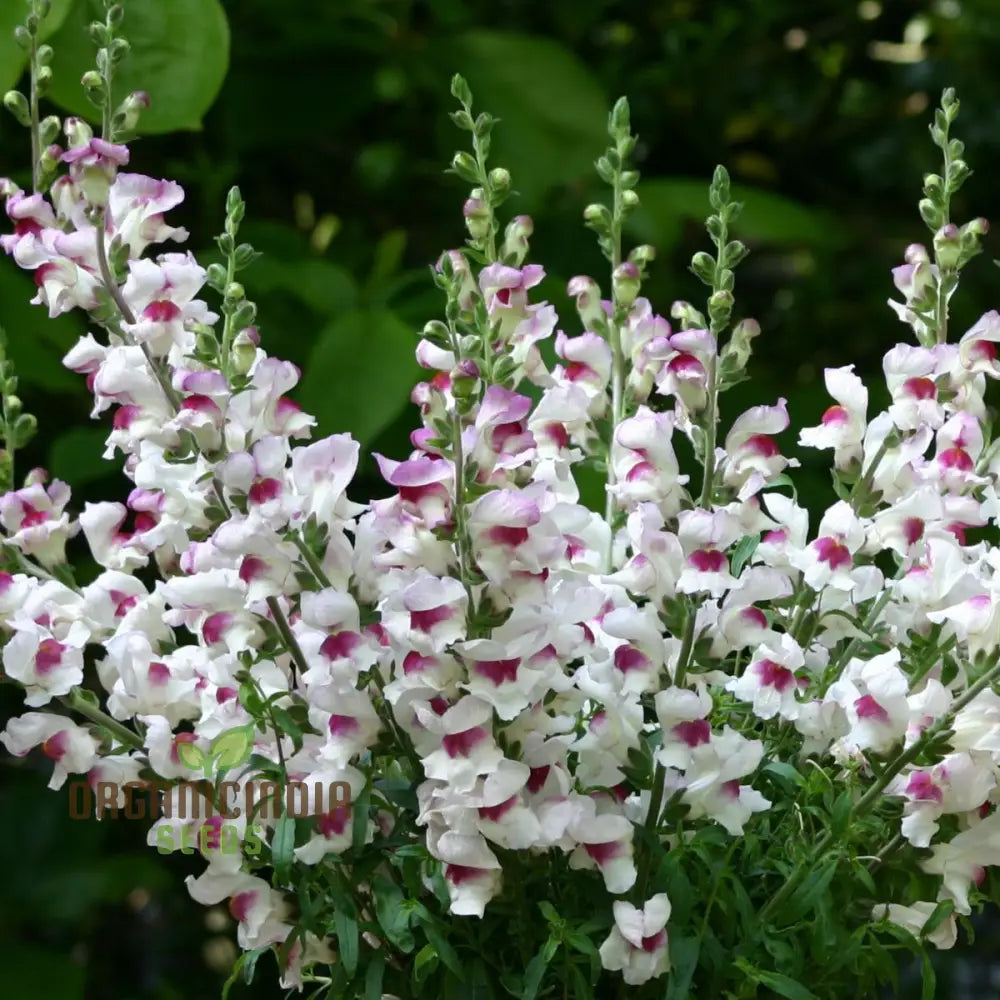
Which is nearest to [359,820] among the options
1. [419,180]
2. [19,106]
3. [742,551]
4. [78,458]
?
[742,551]

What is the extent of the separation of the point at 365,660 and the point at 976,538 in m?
0.58

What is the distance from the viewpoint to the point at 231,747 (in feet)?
1.39

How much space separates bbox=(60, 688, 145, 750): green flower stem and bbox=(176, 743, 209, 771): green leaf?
0.9 inches

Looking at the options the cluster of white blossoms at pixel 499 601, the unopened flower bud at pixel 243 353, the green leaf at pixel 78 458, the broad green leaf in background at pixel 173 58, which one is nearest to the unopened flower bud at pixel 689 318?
the cluster of white blossoms at pixel 499 601

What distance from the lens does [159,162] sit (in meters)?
1.07

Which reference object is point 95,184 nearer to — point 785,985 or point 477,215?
point 477,215

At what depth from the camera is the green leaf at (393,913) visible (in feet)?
1.31

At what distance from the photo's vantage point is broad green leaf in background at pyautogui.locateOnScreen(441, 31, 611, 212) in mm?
934

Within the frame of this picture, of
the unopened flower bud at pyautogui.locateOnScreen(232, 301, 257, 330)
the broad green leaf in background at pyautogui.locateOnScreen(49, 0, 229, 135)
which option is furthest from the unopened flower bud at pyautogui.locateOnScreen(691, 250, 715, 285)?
the broad green leaf in background at pyautogui.locateOnScreen(49, 0, 229, 135)

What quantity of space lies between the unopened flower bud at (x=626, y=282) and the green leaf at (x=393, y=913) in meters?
0.18

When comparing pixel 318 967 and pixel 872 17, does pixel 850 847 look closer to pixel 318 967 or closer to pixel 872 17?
pixel 318 967

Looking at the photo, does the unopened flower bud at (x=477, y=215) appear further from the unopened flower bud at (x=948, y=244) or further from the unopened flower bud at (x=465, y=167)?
the unopened flower bud at (x=948, y=244)

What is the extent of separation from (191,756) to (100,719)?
0.03 metres

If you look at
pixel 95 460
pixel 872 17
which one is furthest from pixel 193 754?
pixel 872 17
